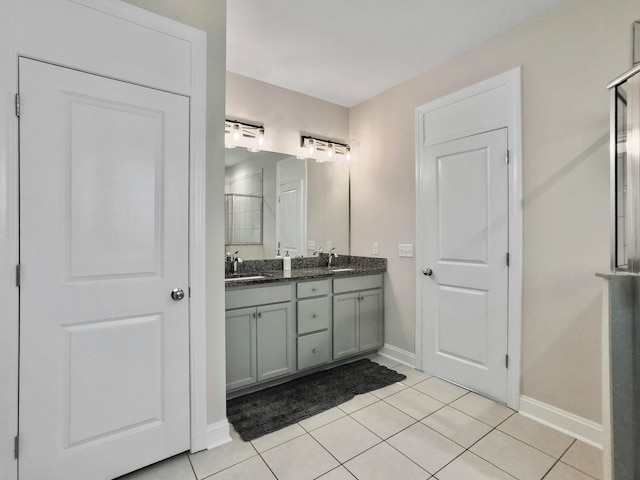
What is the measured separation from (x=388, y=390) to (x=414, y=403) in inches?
9.4

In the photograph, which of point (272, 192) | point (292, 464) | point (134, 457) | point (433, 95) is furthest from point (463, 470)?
point (433, 95)

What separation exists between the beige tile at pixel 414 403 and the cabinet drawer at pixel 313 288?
960 mm

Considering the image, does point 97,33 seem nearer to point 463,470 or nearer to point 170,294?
point 170,294

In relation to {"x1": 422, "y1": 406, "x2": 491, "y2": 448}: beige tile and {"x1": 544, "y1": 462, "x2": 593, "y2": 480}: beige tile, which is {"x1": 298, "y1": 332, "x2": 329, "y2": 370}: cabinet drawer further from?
{"x1": 544, "y1": 462, "x2": 593, "y2": 480}: beige tile

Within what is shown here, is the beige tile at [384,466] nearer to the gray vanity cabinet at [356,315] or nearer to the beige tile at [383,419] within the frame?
the beige tile at [383,419]

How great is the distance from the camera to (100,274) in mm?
1488

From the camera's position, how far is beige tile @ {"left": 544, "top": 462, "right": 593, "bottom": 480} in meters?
1.55

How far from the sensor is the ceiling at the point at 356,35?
198 cm

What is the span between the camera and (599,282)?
1808mm

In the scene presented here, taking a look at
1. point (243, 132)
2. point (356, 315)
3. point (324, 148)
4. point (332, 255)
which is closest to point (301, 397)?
point (356, 315)

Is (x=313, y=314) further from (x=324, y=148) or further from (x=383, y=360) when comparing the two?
(x=324, y=148)

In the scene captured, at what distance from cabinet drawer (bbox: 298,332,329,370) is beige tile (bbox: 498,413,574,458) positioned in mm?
1350

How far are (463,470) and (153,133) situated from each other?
2.33 m

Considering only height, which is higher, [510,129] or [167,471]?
[510,129]
